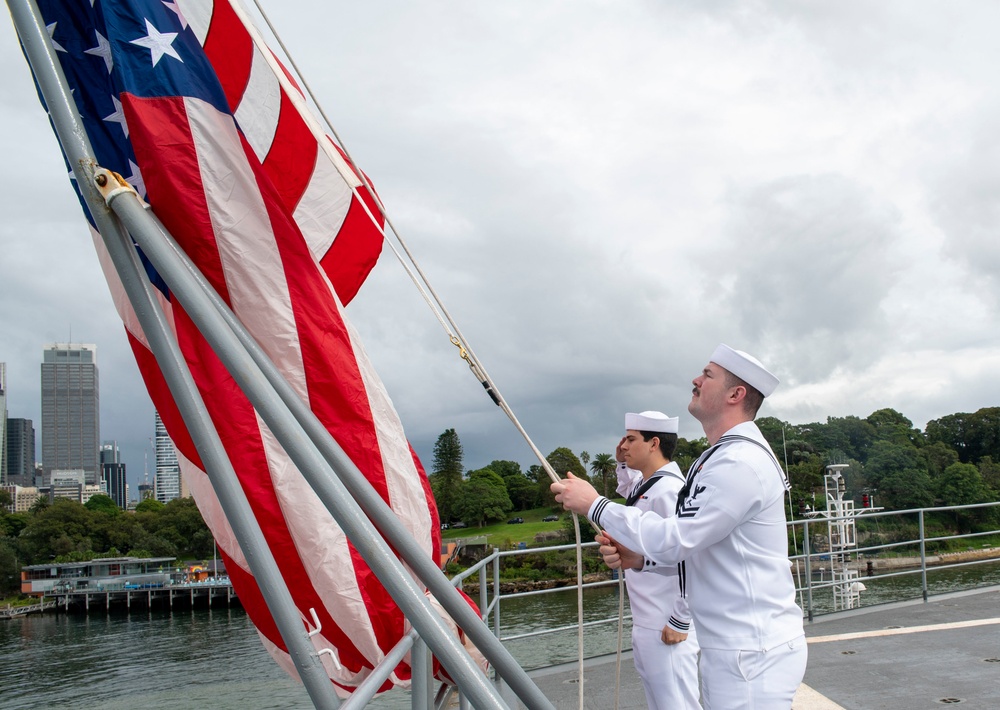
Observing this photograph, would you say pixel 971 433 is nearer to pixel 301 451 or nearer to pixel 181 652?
pixel 181 652

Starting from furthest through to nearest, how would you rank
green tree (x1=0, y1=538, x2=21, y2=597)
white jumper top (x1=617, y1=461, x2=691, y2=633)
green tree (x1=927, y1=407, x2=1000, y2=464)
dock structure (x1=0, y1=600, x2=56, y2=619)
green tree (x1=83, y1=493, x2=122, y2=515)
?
green tree (x1=83, y1=493, x2=122, y2=515)
green tree (x1=0, y1=538, x2=21, y2=597)
green tree (x1=927, y1=407, x2=1000, y2=464)
dock structure (x1=0, y1=600, x2=56, y2=619)
white jumper top (x1=617, y1=461, x2=691, y2=633)

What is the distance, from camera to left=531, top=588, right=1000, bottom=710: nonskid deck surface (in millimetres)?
4141

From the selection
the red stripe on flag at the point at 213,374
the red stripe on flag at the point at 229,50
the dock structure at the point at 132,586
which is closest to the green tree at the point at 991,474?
the dock structure at the point at 132,586

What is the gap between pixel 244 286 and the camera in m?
1.96

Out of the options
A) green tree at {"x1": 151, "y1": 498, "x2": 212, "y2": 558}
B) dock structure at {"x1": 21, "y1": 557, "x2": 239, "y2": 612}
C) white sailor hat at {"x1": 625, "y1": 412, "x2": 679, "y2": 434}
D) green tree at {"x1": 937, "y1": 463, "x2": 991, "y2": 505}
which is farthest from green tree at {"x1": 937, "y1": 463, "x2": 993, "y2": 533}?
green tree at {"x1": 151, "y1": 498, "x2": 212, "y2": 558}

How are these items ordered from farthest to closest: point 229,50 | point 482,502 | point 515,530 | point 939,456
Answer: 1. point 482,502
2. point 515,530
3. point 939,456
4. point 229,50

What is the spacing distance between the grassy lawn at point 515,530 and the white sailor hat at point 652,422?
59.4 metres

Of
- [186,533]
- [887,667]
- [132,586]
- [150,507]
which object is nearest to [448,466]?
[186,533]

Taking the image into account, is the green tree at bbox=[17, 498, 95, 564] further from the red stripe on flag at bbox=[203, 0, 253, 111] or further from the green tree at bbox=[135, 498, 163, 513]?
the red stripe on flag at bbox=[203, 0, 253, 111]

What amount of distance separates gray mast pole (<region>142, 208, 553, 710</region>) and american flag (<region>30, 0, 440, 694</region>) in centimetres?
38

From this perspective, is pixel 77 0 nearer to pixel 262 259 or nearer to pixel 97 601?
pixel 262 259

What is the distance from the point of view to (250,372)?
1.42m

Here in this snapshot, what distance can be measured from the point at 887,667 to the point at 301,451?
4.70 meters

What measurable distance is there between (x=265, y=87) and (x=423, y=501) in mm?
1572
